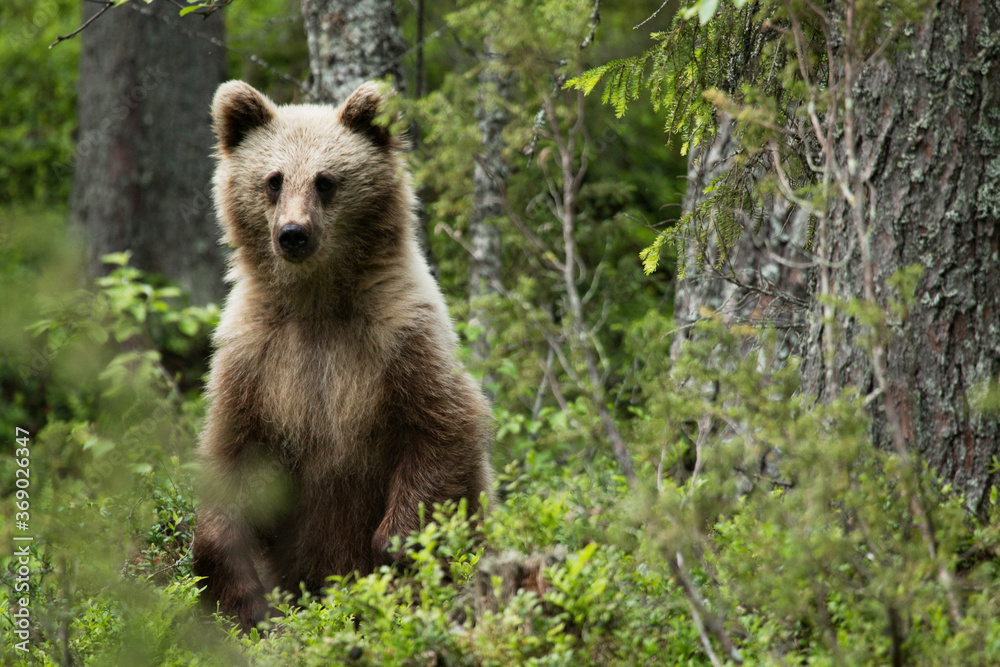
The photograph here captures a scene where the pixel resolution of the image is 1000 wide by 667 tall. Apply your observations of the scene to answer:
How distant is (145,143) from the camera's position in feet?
32.9

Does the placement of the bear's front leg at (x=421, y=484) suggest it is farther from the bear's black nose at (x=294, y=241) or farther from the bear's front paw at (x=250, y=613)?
the bear's black nose at (x=294, y=241)

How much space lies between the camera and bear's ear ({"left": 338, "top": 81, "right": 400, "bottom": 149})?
4.65 metres

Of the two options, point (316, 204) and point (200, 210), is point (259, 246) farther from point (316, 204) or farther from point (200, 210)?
point (200, 210)

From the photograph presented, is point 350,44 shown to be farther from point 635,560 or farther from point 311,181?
point 635,560

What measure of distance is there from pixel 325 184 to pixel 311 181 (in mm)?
90

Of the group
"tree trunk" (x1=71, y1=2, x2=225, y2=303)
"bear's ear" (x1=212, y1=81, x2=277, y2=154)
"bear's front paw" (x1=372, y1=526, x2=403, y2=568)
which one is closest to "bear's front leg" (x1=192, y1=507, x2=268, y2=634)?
"bear's front paw" (x1=372, y1=526, x2=403, y2=568)

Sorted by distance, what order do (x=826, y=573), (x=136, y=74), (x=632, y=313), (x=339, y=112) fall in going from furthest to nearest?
(x=136, y=74)
(x=632, y=313)
(x=339, y=112)
(x=826, y=573)

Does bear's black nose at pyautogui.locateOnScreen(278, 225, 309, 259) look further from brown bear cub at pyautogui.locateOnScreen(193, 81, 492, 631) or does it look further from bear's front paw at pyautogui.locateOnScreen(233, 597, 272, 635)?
bear's front paw at pyautogui.locateOnScreen(233, 597, 272, 635)

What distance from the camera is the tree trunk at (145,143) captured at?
32.4ft

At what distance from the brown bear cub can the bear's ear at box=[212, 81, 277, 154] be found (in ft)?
0.06

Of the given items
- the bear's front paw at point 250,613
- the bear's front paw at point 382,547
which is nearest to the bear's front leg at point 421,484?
the bear's front paw at point 382,547

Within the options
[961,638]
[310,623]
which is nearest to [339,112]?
[310,623]

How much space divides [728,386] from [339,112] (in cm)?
302

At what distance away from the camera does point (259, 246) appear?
453cm
